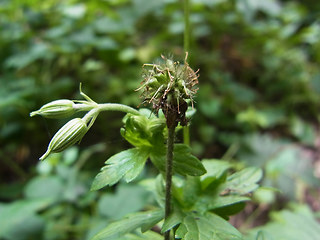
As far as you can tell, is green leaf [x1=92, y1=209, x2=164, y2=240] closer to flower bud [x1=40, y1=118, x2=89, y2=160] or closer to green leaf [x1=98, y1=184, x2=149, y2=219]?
flower bud [x1=40, y1=118, x2=89, y2=160]

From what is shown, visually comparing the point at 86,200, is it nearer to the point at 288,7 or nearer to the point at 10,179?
the point at 10,179

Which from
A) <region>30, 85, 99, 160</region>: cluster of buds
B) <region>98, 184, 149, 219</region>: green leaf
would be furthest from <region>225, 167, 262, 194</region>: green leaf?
<region>98, 184, 149, 219</region>: green leaf

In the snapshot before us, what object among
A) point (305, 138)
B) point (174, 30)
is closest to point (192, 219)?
point (174, 30)

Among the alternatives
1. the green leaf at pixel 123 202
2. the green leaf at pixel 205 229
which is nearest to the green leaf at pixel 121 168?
the green leaf at pixel 205 229

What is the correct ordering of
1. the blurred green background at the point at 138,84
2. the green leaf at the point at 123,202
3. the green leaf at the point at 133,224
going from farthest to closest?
1. the blurred green background at the point at 138,84
2. the green leaf at the point at 123,202
3. the green leaf at the point at 133,224

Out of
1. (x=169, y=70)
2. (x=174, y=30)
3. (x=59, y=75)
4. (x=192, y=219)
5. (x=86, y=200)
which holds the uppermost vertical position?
(x=169, y=70)

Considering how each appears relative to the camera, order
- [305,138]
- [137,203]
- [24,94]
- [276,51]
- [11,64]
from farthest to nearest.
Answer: [276,51], [305,138], [11,64], [24,94], [137,203]

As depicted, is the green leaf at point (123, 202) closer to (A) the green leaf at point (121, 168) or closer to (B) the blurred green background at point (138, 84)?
(B) the blurred green background at point (138, 84)
